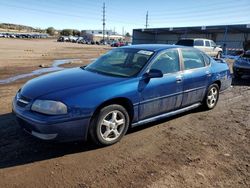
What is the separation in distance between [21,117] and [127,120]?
1.61 metres

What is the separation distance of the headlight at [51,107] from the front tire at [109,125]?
0.51 m

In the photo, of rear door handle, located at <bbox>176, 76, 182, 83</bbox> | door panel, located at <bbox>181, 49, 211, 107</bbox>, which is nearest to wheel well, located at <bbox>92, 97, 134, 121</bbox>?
rear door handle, located at <bbox>176, 76, 182, 83</bbox>

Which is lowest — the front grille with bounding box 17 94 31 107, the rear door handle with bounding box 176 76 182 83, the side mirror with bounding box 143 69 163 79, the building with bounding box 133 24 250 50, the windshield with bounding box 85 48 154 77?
the front grille with bounding box 17 94 31 107

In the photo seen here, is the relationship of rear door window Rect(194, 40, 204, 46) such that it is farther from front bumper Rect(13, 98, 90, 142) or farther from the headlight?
the headlight

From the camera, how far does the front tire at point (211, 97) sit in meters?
6.10

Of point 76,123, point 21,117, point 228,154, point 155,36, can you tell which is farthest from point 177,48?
point 155,36

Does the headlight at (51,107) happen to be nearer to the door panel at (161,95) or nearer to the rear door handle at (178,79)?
the door panel at (161,95)

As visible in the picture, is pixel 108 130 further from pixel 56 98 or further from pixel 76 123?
pixel 56 98

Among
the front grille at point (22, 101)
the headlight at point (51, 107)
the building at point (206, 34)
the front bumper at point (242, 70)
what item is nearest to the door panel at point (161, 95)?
the headlight at point (51, 107)

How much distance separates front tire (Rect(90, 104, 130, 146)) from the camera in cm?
391

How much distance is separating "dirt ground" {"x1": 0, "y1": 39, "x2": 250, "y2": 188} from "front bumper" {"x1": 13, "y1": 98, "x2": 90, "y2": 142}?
0.32 metres

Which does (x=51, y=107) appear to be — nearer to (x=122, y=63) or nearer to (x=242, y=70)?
(x=122, y=63)

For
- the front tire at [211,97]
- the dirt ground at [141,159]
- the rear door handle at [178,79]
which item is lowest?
the dirt ground at [141,159]

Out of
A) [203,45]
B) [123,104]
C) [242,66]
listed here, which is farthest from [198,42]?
[123,104]
